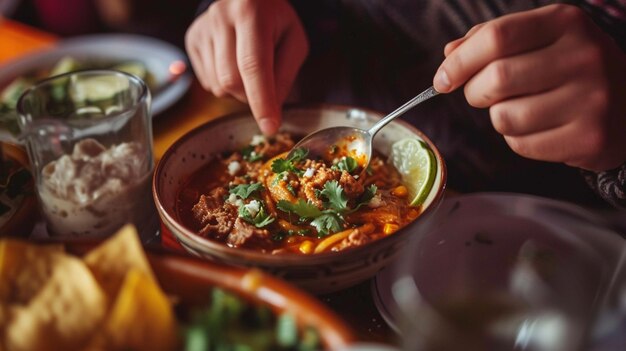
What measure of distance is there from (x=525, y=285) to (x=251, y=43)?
105 centimetres

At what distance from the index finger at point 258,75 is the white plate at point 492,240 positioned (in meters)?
0.56

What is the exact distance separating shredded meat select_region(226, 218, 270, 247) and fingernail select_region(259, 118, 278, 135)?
383 mm

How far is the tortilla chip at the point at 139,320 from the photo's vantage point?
38.4 inches

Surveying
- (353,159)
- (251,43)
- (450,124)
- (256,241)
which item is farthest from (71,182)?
(450,124)

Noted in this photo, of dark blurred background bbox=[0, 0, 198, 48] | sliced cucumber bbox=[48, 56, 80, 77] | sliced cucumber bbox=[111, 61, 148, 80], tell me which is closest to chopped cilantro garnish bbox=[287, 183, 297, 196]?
sliced cucumber bbox=[111, 61, 148, 80]

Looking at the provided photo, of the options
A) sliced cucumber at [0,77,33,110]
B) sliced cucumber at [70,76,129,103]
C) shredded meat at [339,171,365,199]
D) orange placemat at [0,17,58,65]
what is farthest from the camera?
orange placemat at [0,17,58,65]

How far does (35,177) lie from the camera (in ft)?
5.04

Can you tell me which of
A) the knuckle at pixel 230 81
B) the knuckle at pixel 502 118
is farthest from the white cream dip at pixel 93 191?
the knuckle at pixel 502 118

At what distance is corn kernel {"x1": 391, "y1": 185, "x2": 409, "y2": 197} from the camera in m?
1.55

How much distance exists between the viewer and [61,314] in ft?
3.36

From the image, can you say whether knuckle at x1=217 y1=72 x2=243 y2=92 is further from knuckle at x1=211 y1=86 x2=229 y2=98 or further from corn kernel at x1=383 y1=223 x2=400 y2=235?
corn kernel at x1=383 y1=223 x2=400 y2=235

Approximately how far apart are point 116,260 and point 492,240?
37.1 inches

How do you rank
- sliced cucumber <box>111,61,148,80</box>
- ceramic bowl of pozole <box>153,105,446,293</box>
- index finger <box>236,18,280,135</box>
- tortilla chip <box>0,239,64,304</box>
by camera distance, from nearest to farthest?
tortilla chip <box>0,239,64,304</box>
ceramic bowl of pozole <box>153,105,446,293</box>
index finger <box>236,18,280,135</box>
sliced cucumber <box>111,61,148,80</box>

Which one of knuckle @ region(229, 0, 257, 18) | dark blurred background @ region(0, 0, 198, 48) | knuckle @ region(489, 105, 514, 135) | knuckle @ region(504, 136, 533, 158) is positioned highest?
knuckle @ region(229, 0, 257, 18)
